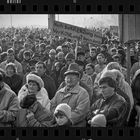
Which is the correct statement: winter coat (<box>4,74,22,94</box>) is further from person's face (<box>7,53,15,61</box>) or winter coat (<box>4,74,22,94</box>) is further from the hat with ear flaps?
person's face (<box>7,53,15,61</box>)

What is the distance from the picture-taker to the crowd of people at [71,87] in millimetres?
6473

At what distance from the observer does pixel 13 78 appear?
762 centimetres

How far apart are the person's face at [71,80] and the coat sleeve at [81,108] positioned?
19cm

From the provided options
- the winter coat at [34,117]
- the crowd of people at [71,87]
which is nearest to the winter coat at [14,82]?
the crowd of people at [71,87]

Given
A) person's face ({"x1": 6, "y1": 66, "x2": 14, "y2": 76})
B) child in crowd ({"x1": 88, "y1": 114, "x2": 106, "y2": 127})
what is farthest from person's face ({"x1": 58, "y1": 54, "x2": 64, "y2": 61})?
child in crowd ({"x1": 88, "y1": 114, "x2": 106, "y2": 127})

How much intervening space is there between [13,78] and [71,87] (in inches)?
44.8

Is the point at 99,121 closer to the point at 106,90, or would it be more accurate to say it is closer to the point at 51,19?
the point at 106,90

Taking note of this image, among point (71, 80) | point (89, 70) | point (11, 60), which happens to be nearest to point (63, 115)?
point (71, 80)

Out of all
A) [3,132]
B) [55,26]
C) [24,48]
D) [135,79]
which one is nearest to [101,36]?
[55,26]

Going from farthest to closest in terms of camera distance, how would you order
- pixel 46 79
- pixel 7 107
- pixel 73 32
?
pixel 73 32, pixel 46 79, pixel 7 107

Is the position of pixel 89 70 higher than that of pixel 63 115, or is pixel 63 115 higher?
pixel 89 70

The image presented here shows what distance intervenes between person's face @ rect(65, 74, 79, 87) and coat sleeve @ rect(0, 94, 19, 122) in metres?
0.85

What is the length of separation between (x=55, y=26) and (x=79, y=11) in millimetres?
2541

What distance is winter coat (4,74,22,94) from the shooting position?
292 inches
